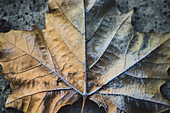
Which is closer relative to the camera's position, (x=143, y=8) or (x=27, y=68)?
(x=27, y=68)

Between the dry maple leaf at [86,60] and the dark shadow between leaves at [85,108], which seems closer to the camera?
the dry maple leaf at [86,60]

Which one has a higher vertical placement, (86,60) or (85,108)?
(86,60)

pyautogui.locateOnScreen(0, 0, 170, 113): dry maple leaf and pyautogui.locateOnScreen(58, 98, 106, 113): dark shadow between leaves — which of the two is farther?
pyautogui.locateOnScreen(58, 98, 106, 113): dark shadow between leaves

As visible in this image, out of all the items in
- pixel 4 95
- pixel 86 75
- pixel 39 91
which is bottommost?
pixel 4 95

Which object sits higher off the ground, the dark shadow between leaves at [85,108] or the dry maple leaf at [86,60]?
the dry maple leaf at [86,60]

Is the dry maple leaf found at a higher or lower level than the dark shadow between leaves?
higher

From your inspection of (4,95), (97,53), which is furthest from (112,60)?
(4,95)

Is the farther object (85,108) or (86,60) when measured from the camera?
(85,108)

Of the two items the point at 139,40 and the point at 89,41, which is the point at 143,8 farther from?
the point at 89,41
